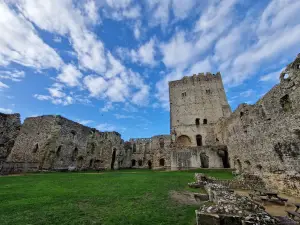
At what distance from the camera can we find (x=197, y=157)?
1923cm

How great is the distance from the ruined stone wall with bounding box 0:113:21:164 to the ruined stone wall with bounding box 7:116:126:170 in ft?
5.49

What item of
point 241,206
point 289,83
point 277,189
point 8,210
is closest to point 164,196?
point 241,206

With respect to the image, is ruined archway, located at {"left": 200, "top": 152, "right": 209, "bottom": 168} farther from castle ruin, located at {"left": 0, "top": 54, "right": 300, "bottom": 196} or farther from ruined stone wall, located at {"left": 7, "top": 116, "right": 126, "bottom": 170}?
ruined stone wall, located at {"left": 7, "top": 116, "right": 126, "bottom": 170}

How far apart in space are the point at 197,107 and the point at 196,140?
21.1 feet

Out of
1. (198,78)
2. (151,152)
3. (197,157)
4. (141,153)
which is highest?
(198,78)

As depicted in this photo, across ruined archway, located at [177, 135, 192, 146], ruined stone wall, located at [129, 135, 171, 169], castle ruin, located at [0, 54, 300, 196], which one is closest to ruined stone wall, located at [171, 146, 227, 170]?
castle ruin, located at [0, 54, 300, 196]

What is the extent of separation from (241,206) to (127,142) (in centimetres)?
3146

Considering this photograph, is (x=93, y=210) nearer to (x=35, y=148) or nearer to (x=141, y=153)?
(x=35, y=148)

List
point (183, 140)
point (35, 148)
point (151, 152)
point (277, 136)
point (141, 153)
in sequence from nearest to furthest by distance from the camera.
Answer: point (277, 136), point (35, 148), point (183, 140), point (151, 152), point (141, 153)

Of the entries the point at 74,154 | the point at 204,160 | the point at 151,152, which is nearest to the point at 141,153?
the point at 151,152

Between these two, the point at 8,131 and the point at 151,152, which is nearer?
the point at 8,131

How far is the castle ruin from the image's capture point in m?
8.95

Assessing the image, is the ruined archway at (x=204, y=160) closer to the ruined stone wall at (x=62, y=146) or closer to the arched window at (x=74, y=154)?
the ruined stone wall at (x=62, y=146)

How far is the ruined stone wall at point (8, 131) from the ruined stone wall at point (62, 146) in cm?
167
